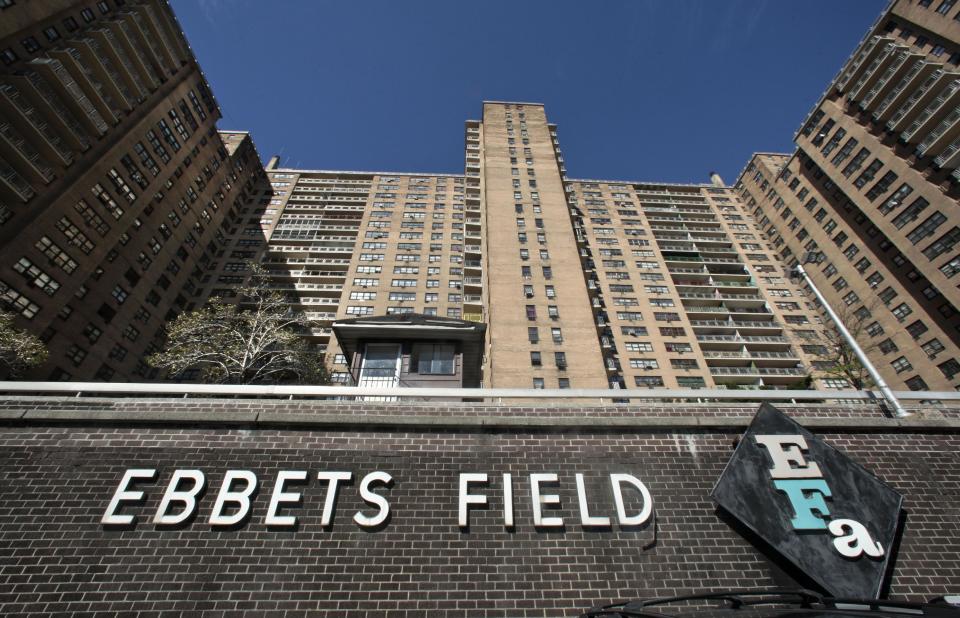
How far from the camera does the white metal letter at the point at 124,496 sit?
6836mm

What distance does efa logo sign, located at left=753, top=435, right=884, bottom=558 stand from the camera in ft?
23.1

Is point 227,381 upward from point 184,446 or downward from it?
upward

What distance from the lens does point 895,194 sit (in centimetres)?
4222

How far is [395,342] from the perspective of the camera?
16328mm

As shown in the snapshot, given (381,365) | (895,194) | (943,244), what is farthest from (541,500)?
(895,194)

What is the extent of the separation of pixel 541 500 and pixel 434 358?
9.46 m

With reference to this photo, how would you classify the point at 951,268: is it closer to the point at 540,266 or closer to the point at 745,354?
the point at 745,354

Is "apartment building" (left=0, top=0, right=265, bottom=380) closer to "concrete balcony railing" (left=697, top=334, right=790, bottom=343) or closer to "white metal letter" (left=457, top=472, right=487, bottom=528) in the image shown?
"white metal letter" (left=457, top=472, right=487, bottom=528)

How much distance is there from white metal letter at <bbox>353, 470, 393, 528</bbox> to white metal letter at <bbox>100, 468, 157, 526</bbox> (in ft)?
12.4

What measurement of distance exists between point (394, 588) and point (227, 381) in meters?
22.7

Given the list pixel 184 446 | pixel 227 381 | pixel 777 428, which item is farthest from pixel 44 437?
pixel 227 381

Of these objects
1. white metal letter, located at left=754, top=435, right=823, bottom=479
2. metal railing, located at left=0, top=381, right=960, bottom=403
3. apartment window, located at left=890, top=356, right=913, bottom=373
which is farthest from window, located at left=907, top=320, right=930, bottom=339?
white metal letter, located at left=754, top=435, right=823, bottom=479

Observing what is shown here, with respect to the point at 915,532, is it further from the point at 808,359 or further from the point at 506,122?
the point at 506,122

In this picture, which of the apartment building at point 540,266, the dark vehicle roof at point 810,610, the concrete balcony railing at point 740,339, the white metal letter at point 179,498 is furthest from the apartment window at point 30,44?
the concrete balcony railing at point 740,339
